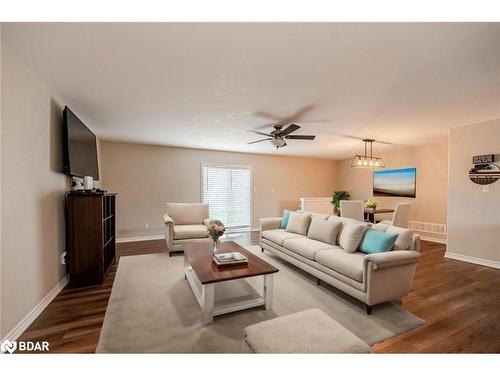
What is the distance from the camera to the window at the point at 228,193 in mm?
6230

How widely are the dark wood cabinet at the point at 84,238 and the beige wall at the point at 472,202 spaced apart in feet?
19.2

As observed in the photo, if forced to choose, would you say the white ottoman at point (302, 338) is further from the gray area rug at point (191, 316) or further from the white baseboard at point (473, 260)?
the white baseboard at point (473, 260)

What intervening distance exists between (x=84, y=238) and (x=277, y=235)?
9.13 feet

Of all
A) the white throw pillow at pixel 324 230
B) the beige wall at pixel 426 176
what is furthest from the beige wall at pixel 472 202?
the white throw pillow at pixel 324 230

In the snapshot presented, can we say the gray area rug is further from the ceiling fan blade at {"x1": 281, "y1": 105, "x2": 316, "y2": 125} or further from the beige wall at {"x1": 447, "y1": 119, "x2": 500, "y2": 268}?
the beige wall at {"x1": 447, "y1": 119, "x2": 500, "y2": 268}

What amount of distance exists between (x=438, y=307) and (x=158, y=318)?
2.90 m

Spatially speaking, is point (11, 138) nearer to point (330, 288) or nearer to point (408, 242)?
point (330, 288)

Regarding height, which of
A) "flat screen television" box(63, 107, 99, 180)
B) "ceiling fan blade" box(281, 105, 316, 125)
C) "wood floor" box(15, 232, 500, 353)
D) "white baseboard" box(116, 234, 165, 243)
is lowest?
"white baseboard" box(116, 234, 165, 243)

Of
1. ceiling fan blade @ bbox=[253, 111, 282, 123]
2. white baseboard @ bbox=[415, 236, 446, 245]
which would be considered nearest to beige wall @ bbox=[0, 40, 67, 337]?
ceiling fan blade @ bbox=[253, 111, 282, 123]

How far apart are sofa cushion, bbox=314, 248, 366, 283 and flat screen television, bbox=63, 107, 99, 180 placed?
335 centimetres

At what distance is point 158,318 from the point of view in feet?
6.88

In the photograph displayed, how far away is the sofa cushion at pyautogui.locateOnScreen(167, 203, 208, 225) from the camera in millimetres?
4613

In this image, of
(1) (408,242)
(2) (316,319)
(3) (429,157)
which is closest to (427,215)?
(3) (429,157)

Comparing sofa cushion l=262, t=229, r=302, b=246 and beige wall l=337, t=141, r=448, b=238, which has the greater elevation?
beige wall l=337, t=141, r=448, b=238
